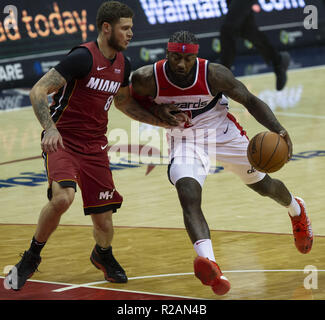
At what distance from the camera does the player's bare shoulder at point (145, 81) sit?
21.8 feet

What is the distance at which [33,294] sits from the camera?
19.7 feet

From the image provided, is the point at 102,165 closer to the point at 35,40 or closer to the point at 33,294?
the point at 33,294

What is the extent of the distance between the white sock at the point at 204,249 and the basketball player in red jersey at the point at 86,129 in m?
0.68

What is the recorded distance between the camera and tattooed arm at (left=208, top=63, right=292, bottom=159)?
256 inches

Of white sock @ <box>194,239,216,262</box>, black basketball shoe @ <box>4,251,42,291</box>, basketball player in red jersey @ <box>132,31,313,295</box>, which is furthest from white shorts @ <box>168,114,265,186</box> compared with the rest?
black basketball shoe @ <box>4,251,42,291</box>

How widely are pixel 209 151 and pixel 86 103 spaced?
1.04 meters

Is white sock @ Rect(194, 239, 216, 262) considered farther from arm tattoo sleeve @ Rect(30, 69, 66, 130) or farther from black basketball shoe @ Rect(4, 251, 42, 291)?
arm tattoo sleeve @ Rect(30, 69, 66, 130)

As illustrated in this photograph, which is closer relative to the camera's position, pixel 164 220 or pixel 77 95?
pixel 77 95

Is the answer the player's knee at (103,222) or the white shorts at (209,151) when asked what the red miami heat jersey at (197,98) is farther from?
the player's knee at (103,222)

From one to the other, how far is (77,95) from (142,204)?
9.29 ft

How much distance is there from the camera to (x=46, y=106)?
19.3 feet

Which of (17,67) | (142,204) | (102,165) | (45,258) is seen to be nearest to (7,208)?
(142,204)

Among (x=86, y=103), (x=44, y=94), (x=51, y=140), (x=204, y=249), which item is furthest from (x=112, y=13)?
(x=204, y=249)

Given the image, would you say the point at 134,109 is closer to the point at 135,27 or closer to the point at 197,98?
the point at 197,98
